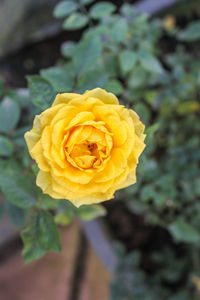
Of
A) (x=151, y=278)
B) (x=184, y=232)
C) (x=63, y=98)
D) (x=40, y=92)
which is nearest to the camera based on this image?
(x=63, y=98)

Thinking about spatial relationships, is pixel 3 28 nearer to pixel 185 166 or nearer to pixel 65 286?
pixel 185 166

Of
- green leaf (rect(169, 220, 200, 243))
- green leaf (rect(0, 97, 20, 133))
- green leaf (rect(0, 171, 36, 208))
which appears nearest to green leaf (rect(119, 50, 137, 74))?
green leaf (rect(0, 97, 20, 133))

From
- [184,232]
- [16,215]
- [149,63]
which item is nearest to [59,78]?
[149,63]

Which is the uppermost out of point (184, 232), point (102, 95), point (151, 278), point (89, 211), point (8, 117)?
point (102, 95)

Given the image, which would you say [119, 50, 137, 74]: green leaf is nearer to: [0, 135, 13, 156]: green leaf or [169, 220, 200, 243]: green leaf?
[0, 135, 13, 156]: green leaf

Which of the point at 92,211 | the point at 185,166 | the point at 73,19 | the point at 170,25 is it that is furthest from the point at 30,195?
the point at 170,25

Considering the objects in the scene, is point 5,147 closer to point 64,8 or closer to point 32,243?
point 32,243
